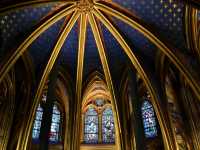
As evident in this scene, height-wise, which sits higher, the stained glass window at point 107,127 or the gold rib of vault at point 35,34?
the gold rib of vault at point 35,34

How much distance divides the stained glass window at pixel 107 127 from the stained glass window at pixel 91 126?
1.53 feet

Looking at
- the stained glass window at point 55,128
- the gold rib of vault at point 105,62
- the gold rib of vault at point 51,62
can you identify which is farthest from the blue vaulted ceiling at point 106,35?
the stained glass window at point 55,128

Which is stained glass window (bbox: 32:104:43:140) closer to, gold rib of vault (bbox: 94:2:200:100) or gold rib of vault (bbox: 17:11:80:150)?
gold rib of vault (bbox: 17:11:80:150)

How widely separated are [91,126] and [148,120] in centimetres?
345

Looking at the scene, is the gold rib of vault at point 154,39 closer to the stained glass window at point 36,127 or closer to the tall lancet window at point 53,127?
the tall lancet window at point 53,127

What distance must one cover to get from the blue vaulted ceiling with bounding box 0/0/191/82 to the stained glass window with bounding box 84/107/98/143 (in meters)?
2.65

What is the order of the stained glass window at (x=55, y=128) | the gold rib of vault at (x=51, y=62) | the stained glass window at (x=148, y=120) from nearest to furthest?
the gold rib of vault at (x=51, y=62) < the stained glass window at (x=148, y=120) < the stained glass window at (x=55, y=128)

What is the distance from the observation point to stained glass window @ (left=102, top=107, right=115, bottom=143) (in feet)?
57.2

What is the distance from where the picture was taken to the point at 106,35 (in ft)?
53.9

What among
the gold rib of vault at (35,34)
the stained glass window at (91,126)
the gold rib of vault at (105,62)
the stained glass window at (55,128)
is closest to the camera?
the gold rib of vault at (35,34)

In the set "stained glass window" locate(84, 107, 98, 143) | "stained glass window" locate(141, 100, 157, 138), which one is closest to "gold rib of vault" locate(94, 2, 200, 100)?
"stained glass window" locate(141, 100, 157, 138)

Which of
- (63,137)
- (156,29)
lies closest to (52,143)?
(63,137)

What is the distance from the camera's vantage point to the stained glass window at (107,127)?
17.4 meters

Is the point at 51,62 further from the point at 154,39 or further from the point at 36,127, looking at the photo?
the point at 154,39
